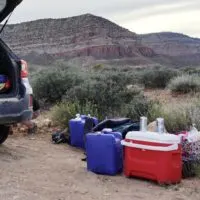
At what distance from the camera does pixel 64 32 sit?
2419 inches

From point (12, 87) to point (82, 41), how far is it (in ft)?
183

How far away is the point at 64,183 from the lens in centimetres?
586

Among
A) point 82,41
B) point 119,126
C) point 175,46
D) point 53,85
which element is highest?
point 82,41

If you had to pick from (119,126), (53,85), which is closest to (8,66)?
(119,126)

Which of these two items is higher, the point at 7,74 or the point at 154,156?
the point at 7,74

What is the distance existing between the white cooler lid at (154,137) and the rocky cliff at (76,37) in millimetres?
51649

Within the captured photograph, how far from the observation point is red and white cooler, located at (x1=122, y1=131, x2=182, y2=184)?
19.2 ft

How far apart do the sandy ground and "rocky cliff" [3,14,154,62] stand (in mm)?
50756

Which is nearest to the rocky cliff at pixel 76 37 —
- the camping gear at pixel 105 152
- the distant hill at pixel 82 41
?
the distant hill at pixel 82 41

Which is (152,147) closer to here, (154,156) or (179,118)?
(154,156)

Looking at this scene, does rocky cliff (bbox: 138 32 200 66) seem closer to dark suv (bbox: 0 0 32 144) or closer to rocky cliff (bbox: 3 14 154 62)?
rocky cliff (bbox: 3 14 154 62)

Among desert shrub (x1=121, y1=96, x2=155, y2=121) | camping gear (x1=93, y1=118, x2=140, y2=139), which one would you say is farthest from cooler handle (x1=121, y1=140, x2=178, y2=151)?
desert shrub (x1=121, y1=96, x2=155, y2=121)

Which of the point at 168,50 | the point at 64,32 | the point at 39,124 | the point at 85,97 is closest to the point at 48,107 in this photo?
the point at 85,97

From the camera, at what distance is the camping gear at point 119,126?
6.79 metres
